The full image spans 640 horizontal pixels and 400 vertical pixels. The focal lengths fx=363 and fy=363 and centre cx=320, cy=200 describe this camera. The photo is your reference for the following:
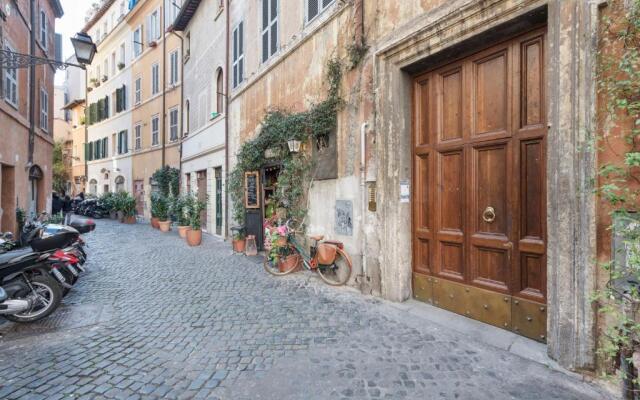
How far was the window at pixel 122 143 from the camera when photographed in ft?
75.4

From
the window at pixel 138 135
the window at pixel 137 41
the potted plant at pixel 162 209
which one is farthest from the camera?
the window at pixel 138 135

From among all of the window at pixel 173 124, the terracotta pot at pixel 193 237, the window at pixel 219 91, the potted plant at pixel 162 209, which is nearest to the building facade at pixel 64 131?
the window at pixel 173 124

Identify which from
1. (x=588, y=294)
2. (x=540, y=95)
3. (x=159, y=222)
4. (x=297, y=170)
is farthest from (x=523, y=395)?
(x=159, y=222)

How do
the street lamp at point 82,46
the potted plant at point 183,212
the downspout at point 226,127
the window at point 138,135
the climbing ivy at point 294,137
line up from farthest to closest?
the window at point 138,135
the potted plant at point 183,212
the downspout at point 226,127
the street lamp at point 82,46
the climbing ivy at point 294,137

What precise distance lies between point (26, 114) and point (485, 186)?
1339 cm

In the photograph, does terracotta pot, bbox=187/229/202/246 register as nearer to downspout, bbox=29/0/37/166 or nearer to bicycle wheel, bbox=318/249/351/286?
downspout, bbox=29/0/37/166

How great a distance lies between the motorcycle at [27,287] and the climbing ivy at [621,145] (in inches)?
219

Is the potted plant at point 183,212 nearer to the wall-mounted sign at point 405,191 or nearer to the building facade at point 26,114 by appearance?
the building facade at point 26,114

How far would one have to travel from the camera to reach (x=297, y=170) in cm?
729

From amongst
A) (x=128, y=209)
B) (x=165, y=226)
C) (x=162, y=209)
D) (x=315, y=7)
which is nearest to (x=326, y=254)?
(x=315, y=7)

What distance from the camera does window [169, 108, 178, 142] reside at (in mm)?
17516

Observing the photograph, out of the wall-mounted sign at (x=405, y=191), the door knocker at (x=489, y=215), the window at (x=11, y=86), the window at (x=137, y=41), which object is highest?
the window at (x=137, y=41)

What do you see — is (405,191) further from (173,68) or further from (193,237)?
(173,68)

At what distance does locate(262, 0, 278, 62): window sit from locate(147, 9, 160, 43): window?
506 inches
